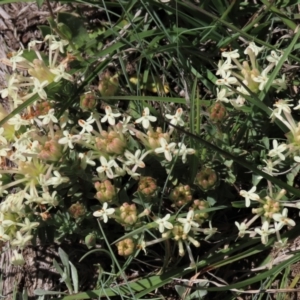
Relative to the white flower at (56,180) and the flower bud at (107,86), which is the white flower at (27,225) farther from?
the flower bud at (107,86)

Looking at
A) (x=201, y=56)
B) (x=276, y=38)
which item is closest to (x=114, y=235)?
(x=201, y=56)

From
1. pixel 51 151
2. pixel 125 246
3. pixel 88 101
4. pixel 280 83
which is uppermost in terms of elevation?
pixel 280 83

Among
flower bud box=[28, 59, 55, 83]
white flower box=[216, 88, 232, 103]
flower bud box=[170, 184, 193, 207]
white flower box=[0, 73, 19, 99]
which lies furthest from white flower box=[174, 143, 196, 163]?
white flower box=[0, 73, 19, 99]

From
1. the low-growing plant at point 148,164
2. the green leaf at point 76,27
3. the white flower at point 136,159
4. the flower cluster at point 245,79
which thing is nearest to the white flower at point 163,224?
the low-growing plant at point 148,164

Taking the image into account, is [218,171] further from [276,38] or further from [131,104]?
[276,38]

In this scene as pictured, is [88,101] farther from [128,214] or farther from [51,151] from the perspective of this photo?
[128,214]

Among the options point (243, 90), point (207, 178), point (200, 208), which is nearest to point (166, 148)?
point (207, 178)
